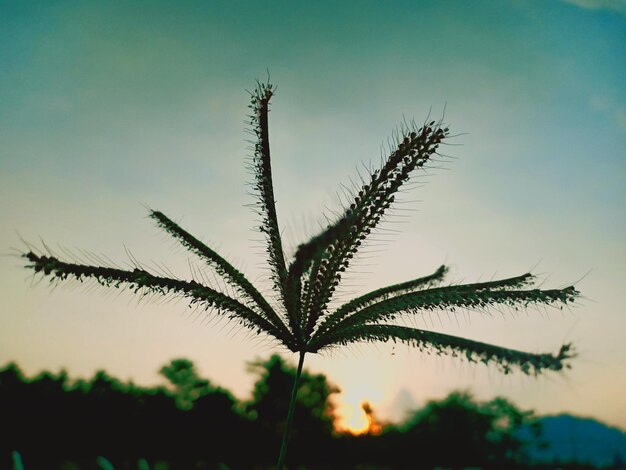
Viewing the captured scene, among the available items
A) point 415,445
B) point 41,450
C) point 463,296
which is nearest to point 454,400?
point 415,445

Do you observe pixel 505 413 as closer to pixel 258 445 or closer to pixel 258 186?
pixel 258 445

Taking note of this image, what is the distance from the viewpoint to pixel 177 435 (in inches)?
1046

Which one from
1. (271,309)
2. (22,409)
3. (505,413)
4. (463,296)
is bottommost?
(22,409)

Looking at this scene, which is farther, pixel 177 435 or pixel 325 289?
pixel 177 435

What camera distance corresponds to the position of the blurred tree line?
1539 centimetres

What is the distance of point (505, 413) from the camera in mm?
60969

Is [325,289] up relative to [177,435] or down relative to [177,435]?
up

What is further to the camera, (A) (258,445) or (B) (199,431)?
(A) (258,445)

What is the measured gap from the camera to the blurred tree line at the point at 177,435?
15.4m

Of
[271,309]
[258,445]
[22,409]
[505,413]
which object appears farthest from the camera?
[505,413]

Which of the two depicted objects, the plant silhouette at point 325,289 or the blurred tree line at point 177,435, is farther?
the blurred tree line at point 177,435

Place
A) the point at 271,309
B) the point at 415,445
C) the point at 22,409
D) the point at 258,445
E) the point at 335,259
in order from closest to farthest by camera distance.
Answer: the point at 335,259
the point at 271,309
the point at 22,409
the point at 258,445
the point at 415,445

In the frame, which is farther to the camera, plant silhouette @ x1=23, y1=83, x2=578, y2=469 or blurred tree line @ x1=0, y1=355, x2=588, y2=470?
blurred tree line @ x1=0, y1=355, x2=588, y2=470

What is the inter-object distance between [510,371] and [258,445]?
33.4m
